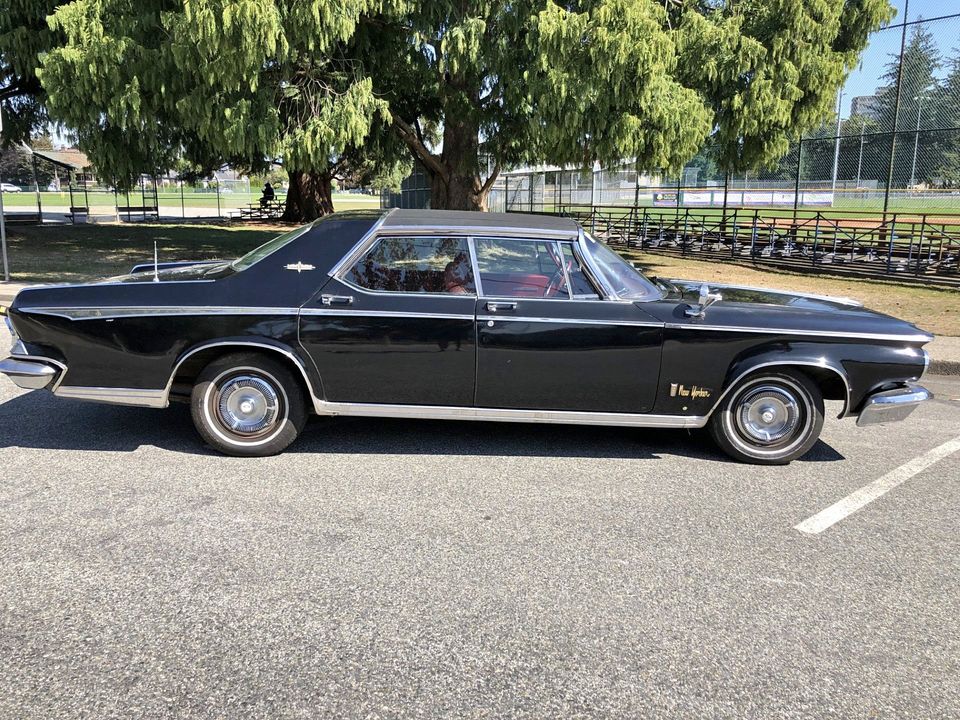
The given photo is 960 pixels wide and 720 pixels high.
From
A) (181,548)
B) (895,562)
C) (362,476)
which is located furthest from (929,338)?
(181,548)

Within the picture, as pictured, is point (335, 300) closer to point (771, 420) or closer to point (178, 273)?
point (178, 273)

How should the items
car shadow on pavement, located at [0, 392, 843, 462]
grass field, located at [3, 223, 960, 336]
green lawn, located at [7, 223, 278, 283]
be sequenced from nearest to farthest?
car shadow on pavement, located at [0, 392, 843, 462] → grass field, located at [3, 223, 960, 336] → green lawn, located at [7, 223, 278, 283]

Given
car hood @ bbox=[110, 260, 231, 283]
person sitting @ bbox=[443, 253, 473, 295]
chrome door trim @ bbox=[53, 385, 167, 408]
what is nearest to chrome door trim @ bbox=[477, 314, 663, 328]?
person sitting @ bbox=[443, 253, 473, 295]

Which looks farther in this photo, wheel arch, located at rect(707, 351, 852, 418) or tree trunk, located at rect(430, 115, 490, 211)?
tree trunk, located at rect(430, 115, 490, 211)

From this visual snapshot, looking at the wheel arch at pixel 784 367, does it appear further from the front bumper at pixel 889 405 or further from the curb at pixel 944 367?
the curb at pixel 944 367

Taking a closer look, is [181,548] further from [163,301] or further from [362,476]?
[163,301]

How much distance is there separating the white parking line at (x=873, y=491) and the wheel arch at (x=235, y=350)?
2898 millimetres

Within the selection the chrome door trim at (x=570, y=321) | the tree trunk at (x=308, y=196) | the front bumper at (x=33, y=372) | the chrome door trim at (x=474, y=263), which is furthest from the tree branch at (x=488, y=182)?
the tree trunk at (x=308, y=196)

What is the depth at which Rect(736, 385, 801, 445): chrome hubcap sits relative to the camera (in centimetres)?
509

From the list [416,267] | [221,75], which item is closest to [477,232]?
[416,267]

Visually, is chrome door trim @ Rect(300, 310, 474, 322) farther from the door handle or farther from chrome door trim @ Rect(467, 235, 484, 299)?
chrome door trim @ Rect(467, 235, 484, 299)

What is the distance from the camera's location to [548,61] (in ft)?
36.2

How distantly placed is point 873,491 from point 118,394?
459 cm

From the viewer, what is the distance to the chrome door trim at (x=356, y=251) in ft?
16.2
